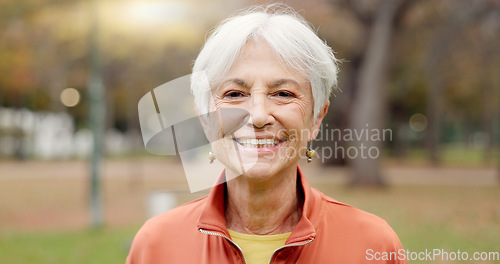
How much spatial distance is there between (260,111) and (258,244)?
555 mm

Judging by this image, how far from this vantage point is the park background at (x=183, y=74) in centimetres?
916

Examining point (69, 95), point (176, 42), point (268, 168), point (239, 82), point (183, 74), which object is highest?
point (69, 95)

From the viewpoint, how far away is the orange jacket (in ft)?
6.28

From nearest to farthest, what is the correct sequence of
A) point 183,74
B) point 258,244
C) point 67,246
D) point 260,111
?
point 260,111 < point 258,244 < point 67,246 < point 183,74

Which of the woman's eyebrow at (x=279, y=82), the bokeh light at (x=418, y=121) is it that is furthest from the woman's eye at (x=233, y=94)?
the bokeh light at (x=418, y=121)

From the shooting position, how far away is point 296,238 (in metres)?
1.89

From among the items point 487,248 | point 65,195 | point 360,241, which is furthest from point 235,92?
point 65,195

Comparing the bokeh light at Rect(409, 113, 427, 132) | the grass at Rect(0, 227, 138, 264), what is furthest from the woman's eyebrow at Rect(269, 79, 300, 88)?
the bokeh light at Rect(409, 113, 427, 132)

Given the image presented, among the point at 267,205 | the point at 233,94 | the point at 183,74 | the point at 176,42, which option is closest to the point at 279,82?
the point at 233,94

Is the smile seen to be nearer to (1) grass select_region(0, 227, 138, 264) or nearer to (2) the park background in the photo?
(2) the park background

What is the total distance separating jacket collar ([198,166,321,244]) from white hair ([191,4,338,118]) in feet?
1.10

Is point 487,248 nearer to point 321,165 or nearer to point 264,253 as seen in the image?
point 264,253

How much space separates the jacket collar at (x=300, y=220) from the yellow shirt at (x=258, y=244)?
12 cm

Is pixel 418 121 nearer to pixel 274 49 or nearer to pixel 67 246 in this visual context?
pixel 67 246
